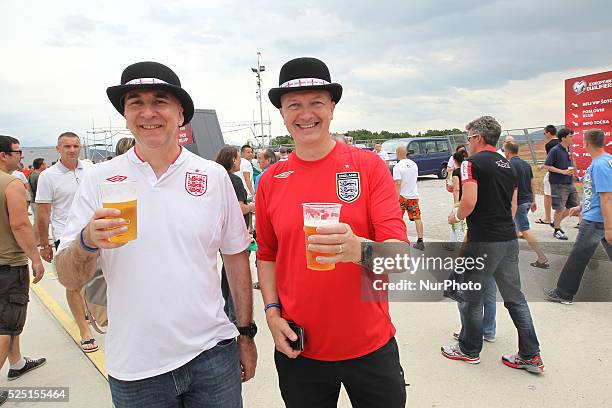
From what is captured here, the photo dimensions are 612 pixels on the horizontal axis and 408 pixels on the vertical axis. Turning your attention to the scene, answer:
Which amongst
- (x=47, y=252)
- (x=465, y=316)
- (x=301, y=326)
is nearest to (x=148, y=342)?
(x=301, y=326)

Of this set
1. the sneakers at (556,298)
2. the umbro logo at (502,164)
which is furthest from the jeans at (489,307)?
the sneakers at (556,298)

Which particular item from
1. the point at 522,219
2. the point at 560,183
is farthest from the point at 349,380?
the point at 560,183

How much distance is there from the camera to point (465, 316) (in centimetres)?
332

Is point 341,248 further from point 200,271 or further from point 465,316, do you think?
point 465,316

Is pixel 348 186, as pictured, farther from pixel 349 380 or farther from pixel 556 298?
pixel 556 298

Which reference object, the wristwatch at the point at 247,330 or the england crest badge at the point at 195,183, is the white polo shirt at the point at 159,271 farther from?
the wristwatch at the point at 247,330

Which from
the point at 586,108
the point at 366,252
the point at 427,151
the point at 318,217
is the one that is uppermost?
the point at 586,108

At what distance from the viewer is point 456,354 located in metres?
3.39

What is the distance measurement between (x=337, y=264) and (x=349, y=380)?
0.51 m

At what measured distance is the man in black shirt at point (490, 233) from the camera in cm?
321

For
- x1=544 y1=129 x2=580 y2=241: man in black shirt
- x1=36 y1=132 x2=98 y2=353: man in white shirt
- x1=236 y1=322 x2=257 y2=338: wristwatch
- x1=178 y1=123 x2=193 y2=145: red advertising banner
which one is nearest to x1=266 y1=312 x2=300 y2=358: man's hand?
x1=236 y1=322 x2=257 y2=338: wristwatch

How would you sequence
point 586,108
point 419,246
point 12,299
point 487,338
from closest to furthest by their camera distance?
point 12,299, point 487,338, point 419,246, point 586,108

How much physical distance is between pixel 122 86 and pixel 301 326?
126 centimetres

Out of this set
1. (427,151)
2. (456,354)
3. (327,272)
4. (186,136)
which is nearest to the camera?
(327,272)
